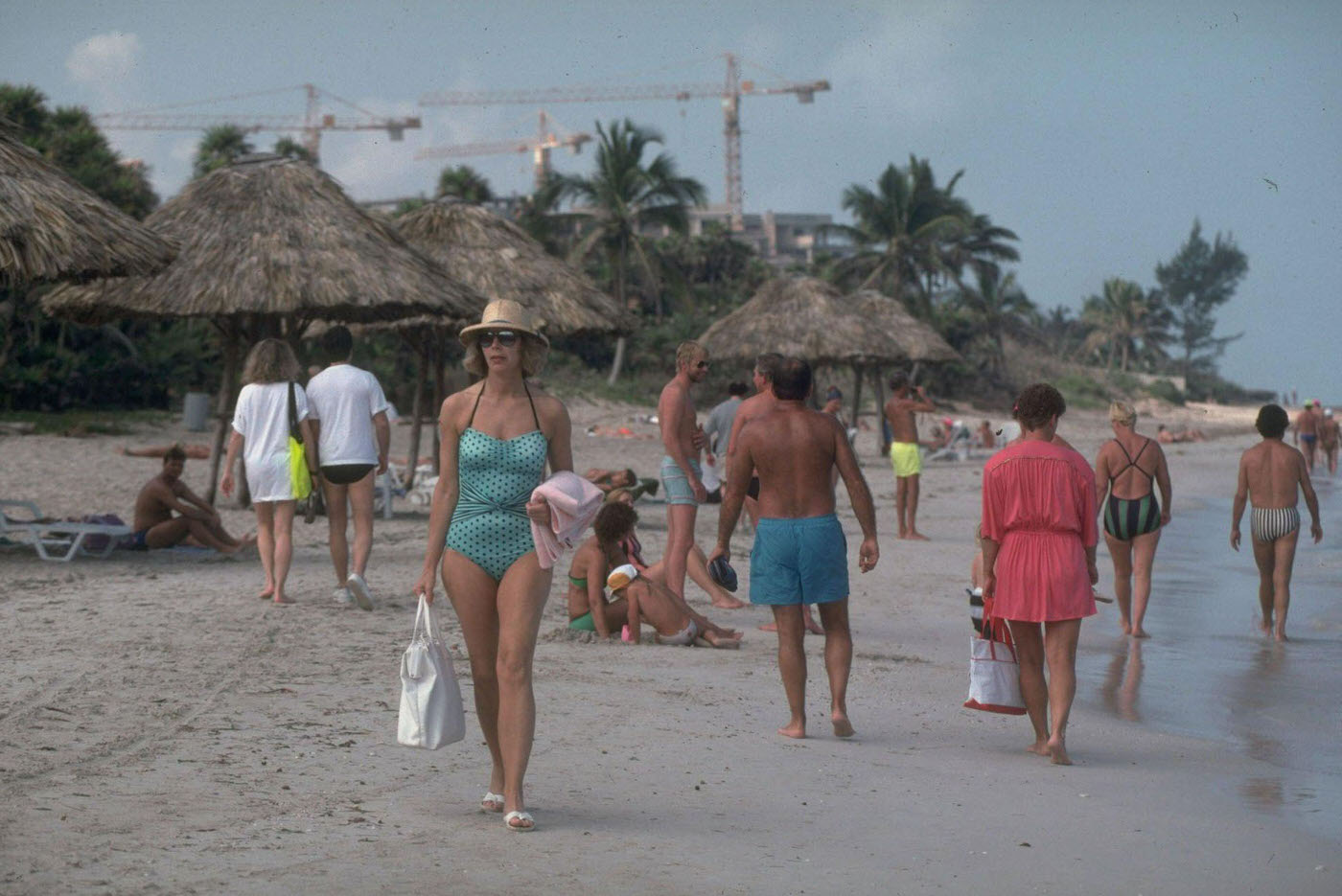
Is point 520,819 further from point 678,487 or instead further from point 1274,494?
point 1274,494

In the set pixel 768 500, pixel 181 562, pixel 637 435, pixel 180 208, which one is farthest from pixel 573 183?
pixel 768 500

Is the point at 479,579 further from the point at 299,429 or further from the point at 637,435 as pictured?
the point at 637,435

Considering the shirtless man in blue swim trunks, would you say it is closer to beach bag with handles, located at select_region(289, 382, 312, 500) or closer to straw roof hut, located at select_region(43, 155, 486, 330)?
beach bag with handles, located at select_region(289, 382, 312, 500)

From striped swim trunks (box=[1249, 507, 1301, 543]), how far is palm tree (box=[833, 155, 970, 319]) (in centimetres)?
3902

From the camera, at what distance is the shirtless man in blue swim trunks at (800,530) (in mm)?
5785

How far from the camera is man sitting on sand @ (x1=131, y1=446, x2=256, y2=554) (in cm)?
1171

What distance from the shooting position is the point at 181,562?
36.7 ft

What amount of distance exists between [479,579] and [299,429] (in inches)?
181

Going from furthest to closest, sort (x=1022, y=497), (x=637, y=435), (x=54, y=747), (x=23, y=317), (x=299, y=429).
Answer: (x=637, y=435)
(x=23, y=317)
(x=299, y=429)
(x=1022, y=497)
(x=54, y=747)

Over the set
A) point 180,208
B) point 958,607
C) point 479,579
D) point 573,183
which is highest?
point 573,183

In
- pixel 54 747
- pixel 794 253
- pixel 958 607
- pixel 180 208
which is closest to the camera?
pixel 54 747

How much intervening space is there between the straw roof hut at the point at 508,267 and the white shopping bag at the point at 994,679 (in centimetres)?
1154

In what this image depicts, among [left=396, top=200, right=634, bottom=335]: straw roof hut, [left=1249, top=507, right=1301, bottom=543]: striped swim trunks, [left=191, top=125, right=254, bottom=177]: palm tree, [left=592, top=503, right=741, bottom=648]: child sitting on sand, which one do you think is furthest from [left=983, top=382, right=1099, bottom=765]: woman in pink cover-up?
[left=191, top=125, right=254, bottom=177]: palm tree

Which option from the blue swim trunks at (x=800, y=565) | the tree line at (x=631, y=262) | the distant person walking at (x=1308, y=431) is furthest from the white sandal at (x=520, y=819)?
the distant person walking at (x=1308, y=431)
